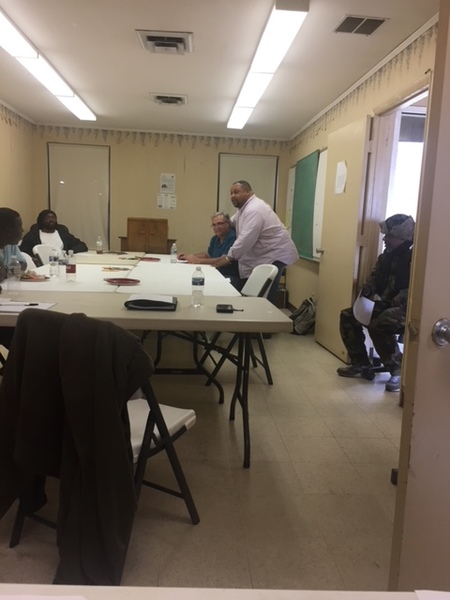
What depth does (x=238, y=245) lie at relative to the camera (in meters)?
4.74

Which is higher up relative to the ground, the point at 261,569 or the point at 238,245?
the point at 238,245

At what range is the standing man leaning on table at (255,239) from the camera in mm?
4699

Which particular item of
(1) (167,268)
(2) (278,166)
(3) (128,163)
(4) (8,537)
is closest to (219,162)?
(2) (278,166)

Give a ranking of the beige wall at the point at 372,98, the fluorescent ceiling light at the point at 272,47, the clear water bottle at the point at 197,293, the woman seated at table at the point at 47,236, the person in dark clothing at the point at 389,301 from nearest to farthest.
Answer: the clear water bottle at the point at 197,293, the fluorescent ceiling light at the point at 272,47, the beige wall at the point at 372,98, the person in dark clothing at the point at 389,301, the woman seated at table at the point at 47,236

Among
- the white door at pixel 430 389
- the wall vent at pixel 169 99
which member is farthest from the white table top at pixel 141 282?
the wall vent at pixel 169 99

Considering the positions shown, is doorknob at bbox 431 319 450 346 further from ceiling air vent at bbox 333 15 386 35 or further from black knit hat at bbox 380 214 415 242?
ceiling air vent at bbox 333 15 386 35

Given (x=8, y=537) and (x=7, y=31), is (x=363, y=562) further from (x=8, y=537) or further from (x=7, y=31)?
(x=7, y=31)

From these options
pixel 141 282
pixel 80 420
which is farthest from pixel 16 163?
pixel 80 420

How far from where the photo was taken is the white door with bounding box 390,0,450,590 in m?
1.17

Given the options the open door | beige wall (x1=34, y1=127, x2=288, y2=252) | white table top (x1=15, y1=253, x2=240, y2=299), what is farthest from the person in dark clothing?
beige wall (x1=34, y1=127, x2=288, y2=252)

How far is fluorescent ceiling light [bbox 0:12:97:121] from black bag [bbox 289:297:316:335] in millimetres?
3578

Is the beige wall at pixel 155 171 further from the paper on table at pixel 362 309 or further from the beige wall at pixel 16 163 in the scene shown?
the paper on table at pixel 362 309

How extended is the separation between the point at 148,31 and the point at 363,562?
3.65 meters

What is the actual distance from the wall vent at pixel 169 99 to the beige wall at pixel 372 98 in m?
1.73
